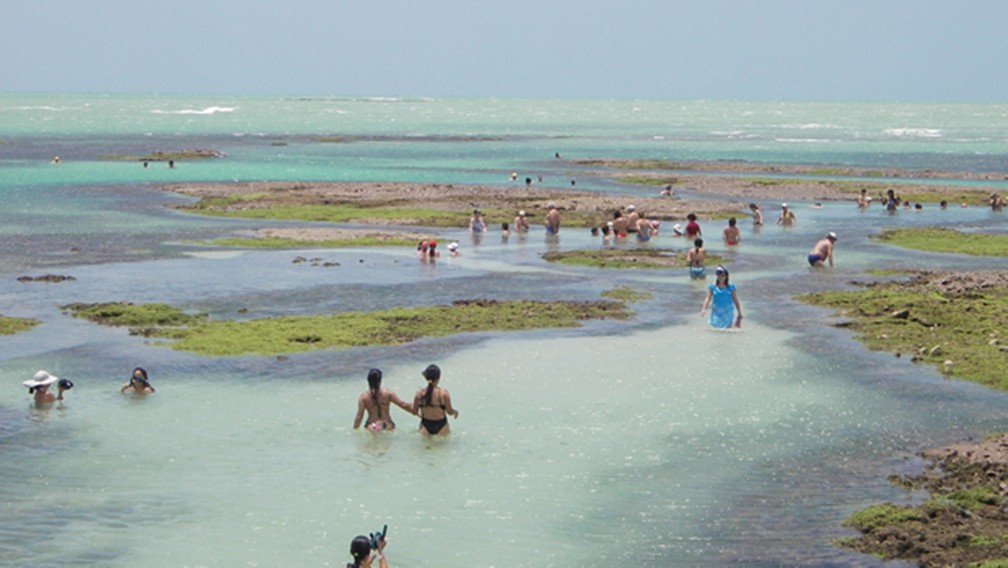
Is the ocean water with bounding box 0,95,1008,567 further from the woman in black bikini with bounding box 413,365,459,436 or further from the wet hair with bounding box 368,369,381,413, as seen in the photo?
the wet hair with bounding box 368,369,381,413

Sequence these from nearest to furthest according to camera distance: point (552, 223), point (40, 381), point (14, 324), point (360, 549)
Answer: point (360, 549), point (40, 381), point (14, 324), point (552, 223)

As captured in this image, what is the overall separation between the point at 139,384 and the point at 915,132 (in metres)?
176

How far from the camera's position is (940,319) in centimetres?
3078

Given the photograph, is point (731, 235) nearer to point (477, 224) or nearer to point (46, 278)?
point (477, 224)

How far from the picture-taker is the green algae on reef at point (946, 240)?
4591 cm

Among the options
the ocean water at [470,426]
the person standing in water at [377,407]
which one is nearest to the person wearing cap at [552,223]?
the ocean water at [470,426]

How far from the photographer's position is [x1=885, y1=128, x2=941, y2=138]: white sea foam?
174250 millimetres

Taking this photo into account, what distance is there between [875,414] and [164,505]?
1247cm

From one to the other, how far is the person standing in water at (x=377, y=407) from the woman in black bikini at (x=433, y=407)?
1.03 feet

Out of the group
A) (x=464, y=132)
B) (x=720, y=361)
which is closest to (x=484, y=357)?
(x=720, y=361)

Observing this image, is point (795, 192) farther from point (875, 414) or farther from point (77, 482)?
point (77, 482)

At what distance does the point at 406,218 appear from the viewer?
56281 millimetres

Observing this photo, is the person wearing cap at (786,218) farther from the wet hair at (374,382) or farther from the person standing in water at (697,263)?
the wet hair at (374,382)

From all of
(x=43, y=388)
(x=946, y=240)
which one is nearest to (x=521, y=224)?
(x=946, y=240)
